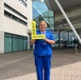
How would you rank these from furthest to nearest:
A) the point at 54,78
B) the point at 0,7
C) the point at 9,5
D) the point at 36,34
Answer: the point at 9,5
the point at 0,7
the point at 54,78
the point at 36,34

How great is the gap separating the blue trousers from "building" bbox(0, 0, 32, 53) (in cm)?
2584

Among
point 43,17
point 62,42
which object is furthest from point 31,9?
point 62,42

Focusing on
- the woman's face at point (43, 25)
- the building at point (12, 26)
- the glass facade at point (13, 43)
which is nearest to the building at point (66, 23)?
the building at point (12, 26)

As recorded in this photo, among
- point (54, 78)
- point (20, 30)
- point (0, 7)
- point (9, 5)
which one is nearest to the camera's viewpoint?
point (54, 78)

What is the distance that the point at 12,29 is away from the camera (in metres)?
37.1

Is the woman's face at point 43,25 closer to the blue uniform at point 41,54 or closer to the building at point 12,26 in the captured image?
the blue uniform at point 41,54

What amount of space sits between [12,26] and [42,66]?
104ft

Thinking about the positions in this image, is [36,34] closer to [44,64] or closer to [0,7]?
[44,64]

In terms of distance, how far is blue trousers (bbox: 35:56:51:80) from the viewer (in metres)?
5.79

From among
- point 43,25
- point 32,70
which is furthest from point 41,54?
point 32,70

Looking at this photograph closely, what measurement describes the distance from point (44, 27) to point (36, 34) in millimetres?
277

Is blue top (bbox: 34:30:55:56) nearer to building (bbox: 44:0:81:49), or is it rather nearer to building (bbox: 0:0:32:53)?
building (bbox: 0:0:32:53)

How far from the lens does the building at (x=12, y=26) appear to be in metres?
32.4

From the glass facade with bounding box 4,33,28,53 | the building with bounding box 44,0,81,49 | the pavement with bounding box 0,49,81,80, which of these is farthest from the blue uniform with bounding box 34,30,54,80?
the building with bounding box 44,0,81,49
